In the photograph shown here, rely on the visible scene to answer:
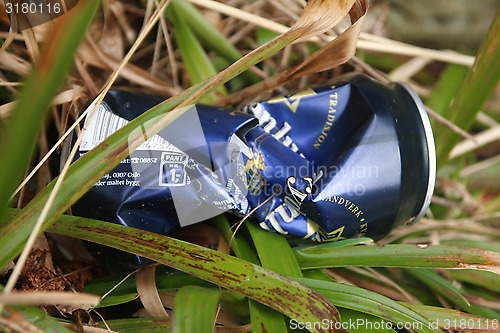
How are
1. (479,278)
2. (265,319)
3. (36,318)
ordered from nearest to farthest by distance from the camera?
(36,318) → (265,319) → (479,278)

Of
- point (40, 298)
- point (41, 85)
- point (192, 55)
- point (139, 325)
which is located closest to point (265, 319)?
point (139, 325)

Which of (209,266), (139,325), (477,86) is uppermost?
(477,86)

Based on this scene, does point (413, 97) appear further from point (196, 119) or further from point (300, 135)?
point (196, 119)

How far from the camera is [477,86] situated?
2.26 ft

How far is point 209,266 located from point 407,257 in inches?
12.1

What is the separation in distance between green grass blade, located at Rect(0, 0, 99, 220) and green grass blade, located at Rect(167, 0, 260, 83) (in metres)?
0.55

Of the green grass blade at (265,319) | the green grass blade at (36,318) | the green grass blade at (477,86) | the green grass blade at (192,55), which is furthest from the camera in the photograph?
the green grass blade at (192,55)

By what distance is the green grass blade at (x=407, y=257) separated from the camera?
552mm

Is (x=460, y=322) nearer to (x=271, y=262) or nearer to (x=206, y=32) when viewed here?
(x=271, y=262)

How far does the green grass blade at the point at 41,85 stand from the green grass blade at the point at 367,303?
16.4 inches

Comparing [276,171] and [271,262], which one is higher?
[276,171]

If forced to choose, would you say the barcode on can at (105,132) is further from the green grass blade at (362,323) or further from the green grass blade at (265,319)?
the green grass blade at (362,323)

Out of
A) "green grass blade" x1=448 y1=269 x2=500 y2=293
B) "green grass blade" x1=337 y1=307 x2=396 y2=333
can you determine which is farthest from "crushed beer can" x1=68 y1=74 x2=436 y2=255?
"green grass blade" x1=448 y1=269 x2=500 y2=293

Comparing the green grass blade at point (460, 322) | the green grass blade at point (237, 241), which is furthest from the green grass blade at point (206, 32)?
the green grass blade at point (460, 322)
